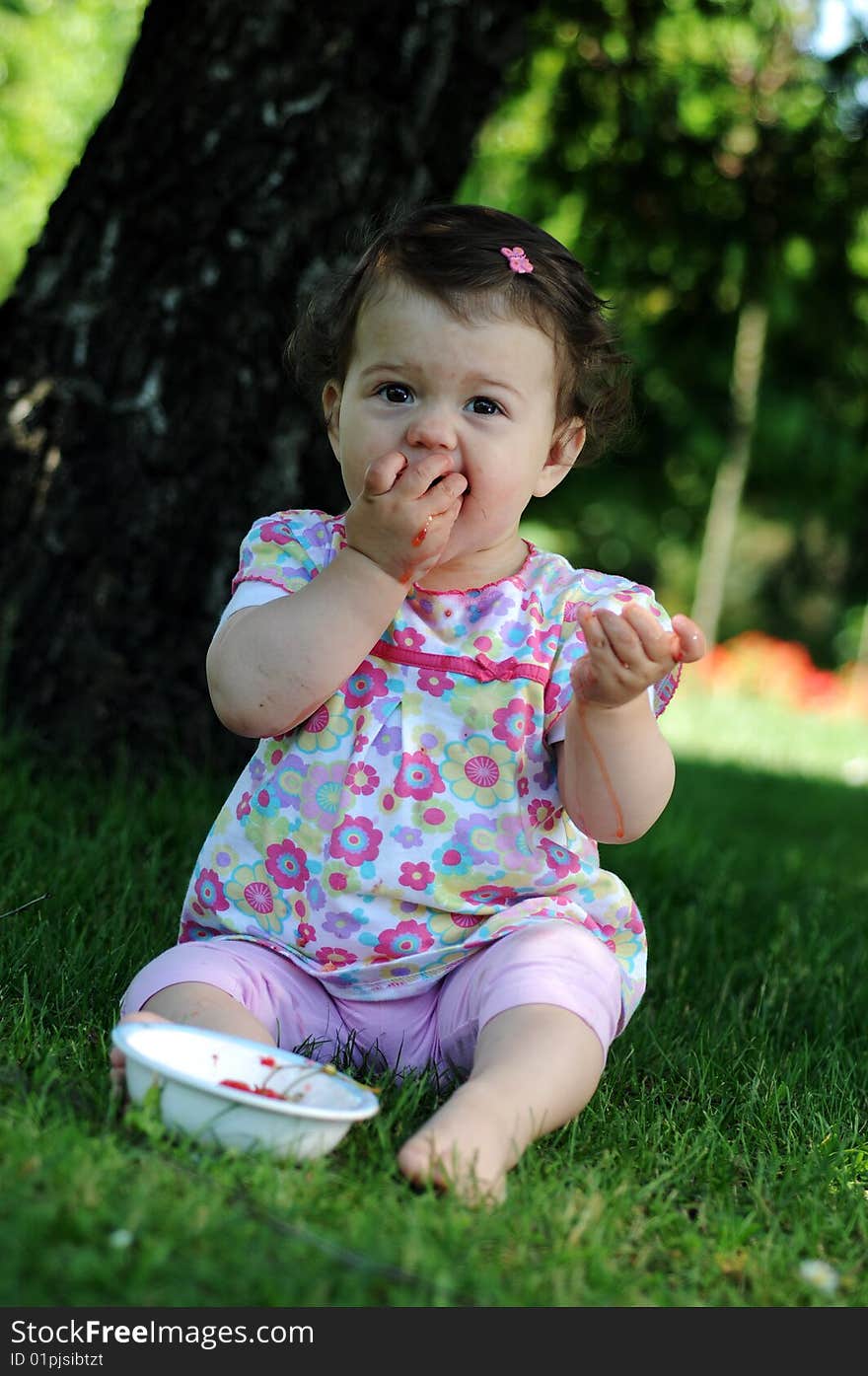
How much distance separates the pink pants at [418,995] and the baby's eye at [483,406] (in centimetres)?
73

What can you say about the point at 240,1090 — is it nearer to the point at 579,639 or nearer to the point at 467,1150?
the point at 467,1150

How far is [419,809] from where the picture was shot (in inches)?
81.8

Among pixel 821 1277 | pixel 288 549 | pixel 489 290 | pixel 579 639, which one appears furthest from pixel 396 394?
pixel 821 1277

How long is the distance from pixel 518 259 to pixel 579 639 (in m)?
0.56

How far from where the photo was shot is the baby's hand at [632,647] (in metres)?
1.87

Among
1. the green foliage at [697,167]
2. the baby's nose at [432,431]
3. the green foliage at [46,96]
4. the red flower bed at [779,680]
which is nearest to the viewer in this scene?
the baby's nose at [432,431]

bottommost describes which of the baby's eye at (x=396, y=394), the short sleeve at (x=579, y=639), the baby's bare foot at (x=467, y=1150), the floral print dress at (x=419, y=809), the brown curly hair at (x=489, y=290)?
the baby's bare foot at (x=467, y=1150)

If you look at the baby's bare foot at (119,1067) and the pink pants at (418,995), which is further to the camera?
the pink pants at (418,995)

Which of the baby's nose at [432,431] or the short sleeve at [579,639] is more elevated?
the baby's nose at [432,431]

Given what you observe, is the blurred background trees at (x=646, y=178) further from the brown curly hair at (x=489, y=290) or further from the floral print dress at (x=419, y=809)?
the floral print dress at (x=419, y=809)

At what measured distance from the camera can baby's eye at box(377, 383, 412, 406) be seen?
205cm

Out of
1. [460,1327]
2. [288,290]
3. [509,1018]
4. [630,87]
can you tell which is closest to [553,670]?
[509,1018]

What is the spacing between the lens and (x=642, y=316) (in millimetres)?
6219

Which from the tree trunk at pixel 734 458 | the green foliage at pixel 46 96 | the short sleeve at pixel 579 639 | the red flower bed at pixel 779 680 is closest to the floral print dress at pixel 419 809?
the short sleeve at pixel 579 639
